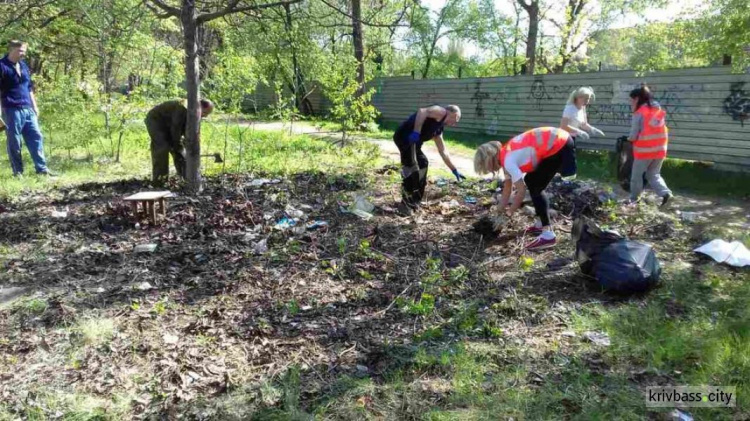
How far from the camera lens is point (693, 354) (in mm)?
2805

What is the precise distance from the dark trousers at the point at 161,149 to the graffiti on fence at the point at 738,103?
30.1 feet

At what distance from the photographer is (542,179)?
14.5ft

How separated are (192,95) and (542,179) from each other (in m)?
4.18

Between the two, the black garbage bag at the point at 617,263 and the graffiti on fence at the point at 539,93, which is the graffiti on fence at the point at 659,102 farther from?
the black garbage bag at the point at 617,263

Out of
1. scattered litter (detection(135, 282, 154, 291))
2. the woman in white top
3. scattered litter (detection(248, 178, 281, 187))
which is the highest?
the woman in white top

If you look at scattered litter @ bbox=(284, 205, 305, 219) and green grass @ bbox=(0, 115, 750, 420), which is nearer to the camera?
green grass @ bbox=(0, 115, 750, 420)

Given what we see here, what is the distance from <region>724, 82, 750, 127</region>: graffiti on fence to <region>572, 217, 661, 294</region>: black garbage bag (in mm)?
6788

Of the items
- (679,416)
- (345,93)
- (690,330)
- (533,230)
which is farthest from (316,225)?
(345,93)

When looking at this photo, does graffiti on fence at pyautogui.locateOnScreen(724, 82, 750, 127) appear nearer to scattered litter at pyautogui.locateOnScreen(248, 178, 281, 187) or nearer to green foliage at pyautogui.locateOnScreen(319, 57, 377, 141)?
green foliage at pyautogui.locateOnScreen(319, 57, 377, 141)

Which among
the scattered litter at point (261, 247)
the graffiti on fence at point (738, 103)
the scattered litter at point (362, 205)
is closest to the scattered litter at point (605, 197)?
the scattered litter at point (362, 205)

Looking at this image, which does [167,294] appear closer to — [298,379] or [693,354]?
[298,379]

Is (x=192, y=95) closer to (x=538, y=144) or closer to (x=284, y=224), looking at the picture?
(x=284, y=224)

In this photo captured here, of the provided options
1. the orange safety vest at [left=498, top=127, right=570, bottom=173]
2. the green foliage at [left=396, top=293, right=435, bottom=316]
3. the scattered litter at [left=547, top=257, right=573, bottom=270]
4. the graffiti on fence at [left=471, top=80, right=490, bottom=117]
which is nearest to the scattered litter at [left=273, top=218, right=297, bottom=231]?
the green foliage at [left=396, top=293, right=435, bottom=316]

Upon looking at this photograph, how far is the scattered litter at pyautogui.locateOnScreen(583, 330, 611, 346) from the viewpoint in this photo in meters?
2.95
